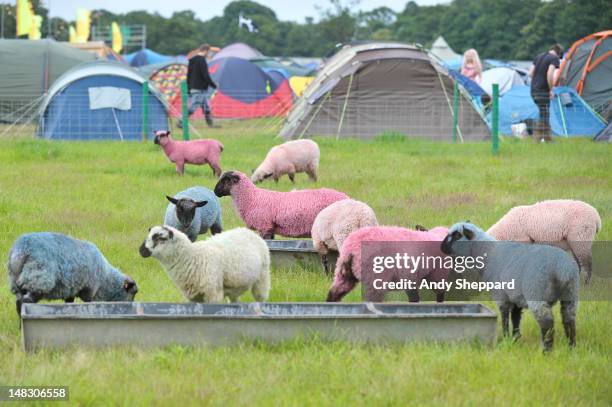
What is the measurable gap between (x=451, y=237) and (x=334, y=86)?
13.4m

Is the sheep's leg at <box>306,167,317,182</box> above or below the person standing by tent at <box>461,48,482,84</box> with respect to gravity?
below

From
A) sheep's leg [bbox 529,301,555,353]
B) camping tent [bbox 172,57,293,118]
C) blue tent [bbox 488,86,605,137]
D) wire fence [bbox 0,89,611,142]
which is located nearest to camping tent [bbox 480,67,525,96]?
camping tent [bbox 172,57,293,118]

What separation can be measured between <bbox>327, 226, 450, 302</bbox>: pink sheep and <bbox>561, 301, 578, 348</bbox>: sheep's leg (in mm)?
1080

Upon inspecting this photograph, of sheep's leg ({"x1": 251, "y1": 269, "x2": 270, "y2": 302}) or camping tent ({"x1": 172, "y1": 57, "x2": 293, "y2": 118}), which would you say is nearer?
sheep's leg ({"x1": 251, "y1": 269, "x2": 270, "y2": 302})

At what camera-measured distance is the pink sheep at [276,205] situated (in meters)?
8.53

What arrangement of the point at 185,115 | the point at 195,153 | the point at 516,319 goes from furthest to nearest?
the point at 185,115 < the point at 195,153 < the point at 516,319

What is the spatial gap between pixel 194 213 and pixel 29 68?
66.4ft

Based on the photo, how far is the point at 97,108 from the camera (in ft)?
65.9

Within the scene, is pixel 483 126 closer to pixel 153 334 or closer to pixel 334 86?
pixel 334 86

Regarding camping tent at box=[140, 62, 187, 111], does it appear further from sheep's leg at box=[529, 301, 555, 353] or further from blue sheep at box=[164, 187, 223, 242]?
sheep's leg at box=[529, 301, 555, 353]

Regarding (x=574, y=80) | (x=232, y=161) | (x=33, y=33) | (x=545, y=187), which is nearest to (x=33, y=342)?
(x=545, y=187)

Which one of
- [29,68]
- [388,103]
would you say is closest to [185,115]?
→ [388,103]

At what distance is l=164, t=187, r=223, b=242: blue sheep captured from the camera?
7.77 meters

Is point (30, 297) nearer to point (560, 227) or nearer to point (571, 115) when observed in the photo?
point (560, 227)
